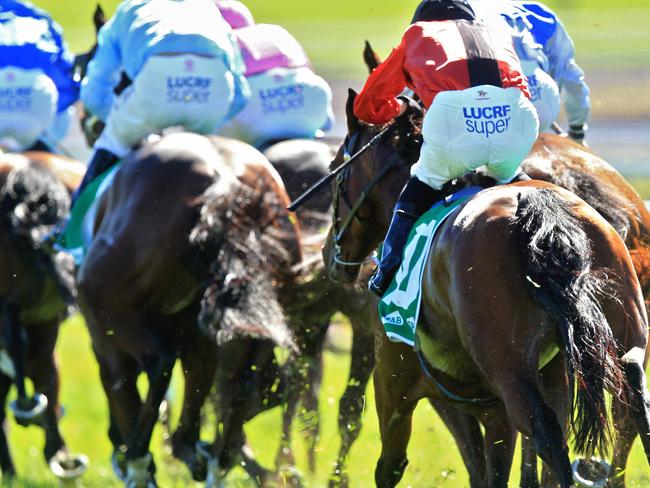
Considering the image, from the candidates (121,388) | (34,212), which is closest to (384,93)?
(121,388)

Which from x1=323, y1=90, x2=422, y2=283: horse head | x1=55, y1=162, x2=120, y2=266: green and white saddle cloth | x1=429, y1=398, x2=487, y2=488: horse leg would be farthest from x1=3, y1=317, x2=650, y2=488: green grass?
x1=55, y1=162, x2=120, y2=266: green and white saddle cloth

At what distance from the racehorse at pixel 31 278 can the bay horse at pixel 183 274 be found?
1076 millimetres

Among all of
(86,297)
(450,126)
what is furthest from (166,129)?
(450,126)

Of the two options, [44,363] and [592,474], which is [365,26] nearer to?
[44,363]

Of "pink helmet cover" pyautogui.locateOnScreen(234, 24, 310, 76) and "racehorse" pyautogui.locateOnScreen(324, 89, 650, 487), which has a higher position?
"racehorse" pyautogui.locateOnScreen(324, 89, 650, 487)

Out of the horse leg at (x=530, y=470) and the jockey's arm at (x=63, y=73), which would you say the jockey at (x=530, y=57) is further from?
the jockey's arm at (x=63, y=73)

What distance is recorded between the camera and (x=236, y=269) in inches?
234

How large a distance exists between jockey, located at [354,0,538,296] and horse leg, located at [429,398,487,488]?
0.71m

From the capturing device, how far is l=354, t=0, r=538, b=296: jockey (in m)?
4.67

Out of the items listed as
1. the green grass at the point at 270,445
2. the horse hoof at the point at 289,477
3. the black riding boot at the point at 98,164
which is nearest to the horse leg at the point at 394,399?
the green grass at the point at 270,445

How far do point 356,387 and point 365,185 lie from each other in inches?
60.1

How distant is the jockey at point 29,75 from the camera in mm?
8102

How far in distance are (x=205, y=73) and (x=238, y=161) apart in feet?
2.09

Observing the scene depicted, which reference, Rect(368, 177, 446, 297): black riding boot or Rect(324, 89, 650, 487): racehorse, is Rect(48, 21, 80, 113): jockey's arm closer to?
Rect(368, 177, 446, 297): black riding boot
